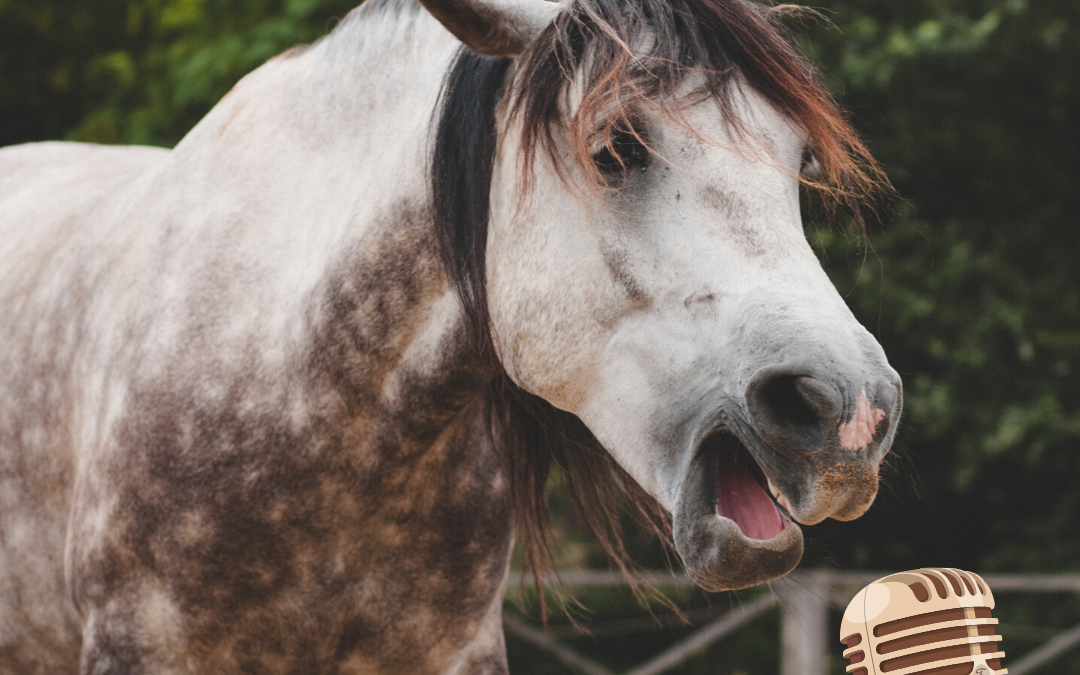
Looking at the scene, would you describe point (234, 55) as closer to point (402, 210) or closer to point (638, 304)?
point (402, 210)

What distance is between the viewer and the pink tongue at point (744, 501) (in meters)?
1.49

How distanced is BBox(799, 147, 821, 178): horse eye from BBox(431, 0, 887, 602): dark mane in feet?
0.08

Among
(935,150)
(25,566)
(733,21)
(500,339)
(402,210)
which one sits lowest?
(935,150)

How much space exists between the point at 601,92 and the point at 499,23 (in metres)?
0.28

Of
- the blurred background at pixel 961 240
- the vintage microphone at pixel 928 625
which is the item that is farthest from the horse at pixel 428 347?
the blurred background at pixel 961 240

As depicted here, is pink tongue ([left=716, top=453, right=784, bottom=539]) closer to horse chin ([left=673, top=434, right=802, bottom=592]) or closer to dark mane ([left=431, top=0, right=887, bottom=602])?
horse chin ([left=673, top=434, right=802, bottom=592])

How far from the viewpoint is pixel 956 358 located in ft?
20.3

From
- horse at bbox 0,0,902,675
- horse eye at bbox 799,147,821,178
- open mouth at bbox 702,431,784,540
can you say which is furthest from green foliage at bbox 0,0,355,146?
open mouth at bbox 702,431,784,540

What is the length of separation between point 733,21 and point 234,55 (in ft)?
14.6

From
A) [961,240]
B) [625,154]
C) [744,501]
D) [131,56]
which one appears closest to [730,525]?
[744,501]

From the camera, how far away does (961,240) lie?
6.56 m

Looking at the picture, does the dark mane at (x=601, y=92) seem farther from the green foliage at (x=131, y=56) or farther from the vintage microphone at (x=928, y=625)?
the green foliage at (x=131, y=56)

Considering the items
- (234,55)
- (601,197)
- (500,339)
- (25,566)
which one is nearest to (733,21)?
(601,197)

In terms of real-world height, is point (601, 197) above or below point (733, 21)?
below
